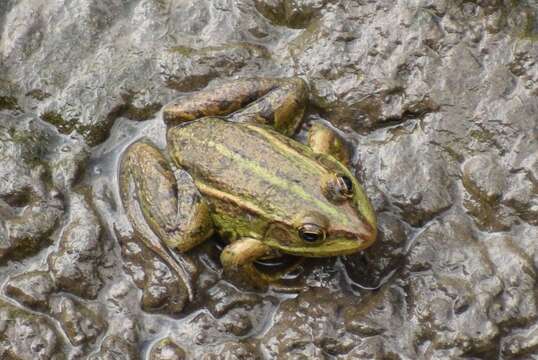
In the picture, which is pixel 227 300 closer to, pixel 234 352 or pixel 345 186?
pixel 234 352

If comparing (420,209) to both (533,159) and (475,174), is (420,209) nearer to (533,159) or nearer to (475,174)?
(475,174)

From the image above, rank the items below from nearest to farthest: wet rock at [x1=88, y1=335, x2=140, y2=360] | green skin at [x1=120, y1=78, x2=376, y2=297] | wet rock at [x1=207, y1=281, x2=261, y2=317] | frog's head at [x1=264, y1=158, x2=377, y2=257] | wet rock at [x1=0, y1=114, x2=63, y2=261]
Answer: frog's head at [x1=264, y1=158, x2=377, y2=257] → green skin at [x1=120, y1=78, x2=376, y2=297] → wet rock at [x1=88, y1=335, x2=140, y2=360] → wet rock at [x1=207, y1=281, x2=261, y2=317] → wet rock at [x1=0, y1=114, x2=63, y2=261]

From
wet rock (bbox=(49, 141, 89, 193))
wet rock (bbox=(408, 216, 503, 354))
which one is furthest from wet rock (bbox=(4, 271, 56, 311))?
wet rock (bbox=(408, 216, 503, 354))

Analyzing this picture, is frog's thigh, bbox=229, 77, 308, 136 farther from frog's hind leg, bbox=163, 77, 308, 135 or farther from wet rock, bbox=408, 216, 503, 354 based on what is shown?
wet rock, bbox=408, 216, 503, 354

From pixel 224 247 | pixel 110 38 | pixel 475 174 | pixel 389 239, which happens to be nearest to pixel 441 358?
pixel 389 239

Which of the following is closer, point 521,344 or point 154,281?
point 521,344

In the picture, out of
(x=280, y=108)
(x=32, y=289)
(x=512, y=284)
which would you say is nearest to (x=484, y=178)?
(x=512, y=284)
